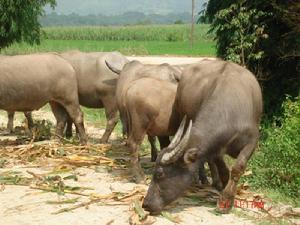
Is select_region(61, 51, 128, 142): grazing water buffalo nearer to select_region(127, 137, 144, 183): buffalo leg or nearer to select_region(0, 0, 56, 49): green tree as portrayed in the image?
select_region(127, 137, 144, 183): buffalo leg

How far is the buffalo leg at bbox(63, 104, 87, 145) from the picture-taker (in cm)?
1059

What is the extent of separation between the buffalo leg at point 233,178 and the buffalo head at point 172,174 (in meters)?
0.47

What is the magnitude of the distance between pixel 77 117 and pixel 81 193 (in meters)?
3.30

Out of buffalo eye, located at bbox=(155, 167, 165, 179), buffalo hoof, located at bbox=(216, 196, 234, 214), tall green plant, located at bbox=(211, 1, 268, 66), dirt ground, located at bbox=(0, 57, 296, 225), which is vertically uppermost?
tall green plant, located at bbox=(211, 1, 268, 66)

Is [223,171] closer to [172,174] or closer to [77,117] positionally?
[172,174]

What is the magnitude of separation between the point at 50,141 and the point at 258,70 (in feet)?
14.1

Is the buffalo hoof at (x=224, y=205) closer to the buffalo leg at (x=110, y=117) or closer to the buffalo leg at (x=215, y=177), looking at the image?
the buffalo leg at (x=215, y=177)

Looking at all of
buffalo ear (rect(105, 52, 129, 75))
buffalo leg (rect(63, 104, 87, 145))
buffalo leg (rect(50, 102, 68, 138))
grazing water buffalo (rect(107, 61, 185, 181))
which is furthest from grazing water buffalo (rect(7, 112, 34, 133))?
grazing water buffalo (rect(107, 61, 185, 181))

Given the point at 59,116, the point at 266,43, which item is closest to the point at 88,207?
the point at 59,116

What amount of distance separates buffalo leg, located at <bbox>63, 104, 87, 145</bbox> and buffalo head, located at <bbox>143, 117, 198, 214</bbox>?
4.11m

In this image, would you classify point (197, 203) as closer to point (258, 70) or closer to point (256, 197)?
point (256, 197)

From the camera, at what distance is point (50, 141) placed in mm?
10742

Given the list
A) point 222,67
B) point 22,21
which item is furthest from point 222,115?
point 22,21

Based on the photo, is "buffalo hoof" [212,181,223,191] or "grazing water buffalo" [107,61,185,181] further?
"grazing water buffalo" [107,61,185,181]
